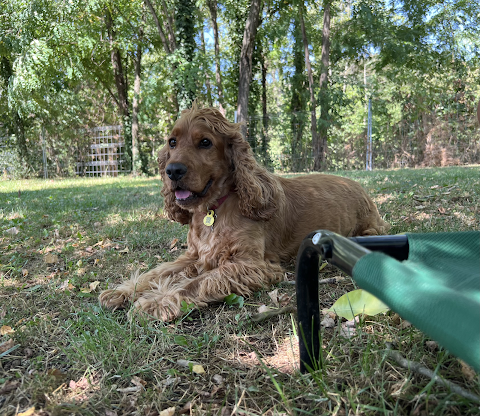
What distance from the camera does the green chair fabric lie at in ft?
2.17

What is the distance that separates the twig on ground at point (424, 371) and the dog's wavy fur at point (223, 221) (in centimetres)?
109

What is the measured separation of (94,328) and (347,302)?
135 cm

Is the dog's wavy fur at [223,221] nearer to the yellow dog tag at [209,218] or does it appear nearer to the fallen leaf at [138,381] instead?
the yellow dog tag at [209,218]

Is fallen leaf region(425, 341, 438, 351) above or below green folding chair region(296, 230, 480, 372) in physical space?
below

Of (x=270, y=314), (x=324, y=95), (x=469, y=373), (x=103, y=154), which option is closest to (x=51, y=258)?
(x=270, y=314)

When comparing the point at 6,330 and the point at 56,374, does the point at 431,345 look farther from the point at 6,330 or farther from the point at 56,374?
the point at 6,330

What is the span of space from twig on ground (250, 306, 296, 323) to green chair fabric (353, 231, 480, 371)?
97 cm

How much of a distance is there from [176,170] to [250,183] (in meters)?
0.58

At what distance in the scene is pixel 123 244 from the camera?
362cm

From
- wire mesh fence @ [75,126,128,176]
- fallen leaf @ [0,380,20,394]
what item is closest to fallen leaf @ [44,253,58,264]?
fallen leaf @ [0,380,20,394]

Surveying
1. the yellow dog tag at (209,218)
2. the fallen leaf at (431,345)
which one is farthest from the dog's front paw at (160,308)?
the fallen leaf at (431,345)

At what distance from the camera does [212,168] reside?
266 cm

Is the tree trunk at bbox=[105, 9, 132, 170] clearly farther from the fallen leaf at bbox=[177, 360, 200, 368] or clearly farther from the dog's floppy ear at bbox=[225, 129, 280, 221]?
the fallen leaf at bbox=[177, 360, 200, 368]

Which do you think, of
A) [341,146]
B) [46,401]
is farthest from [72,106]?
[46,401]
